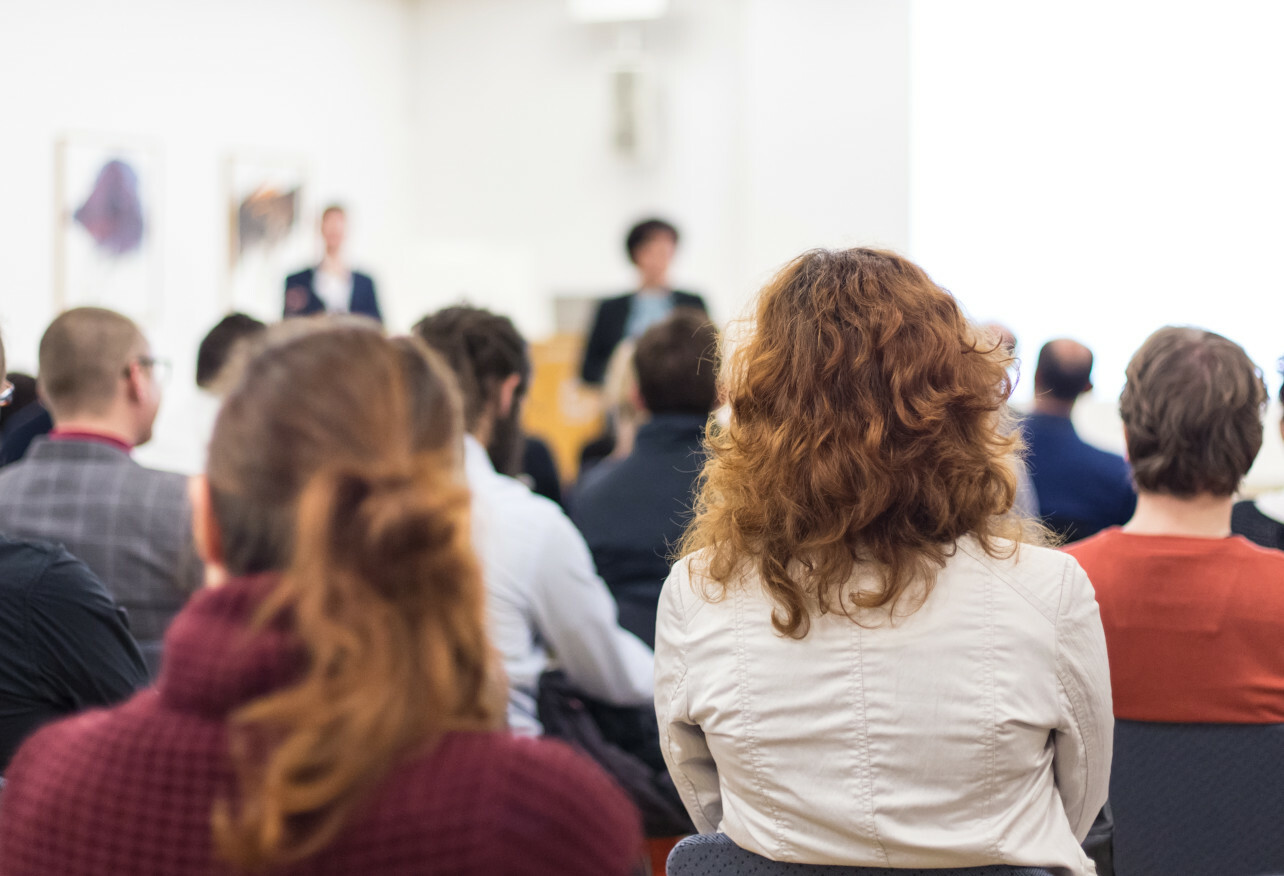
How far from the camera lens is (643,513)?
273 centimetres

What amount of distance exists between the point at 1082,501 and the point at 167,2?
554 cm

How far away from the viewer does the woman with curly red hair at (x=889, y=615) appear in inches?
54.0

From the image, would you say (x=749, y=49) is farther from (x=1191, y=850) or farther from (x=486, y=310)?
(x=1191, y=850)

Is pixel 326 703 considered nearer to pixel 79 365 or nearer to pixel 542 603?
pixel 542 603

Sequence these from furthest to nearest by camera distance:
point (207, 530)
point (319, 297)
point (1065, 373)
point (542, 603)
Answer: point (319, 297) → point (1065, 373) → point (542, 603) → point (207, 530)

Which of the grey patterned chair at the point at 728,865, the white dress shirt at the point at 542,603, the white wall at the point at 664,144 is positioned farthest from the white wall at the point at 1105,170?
the grey patterned chair at the point at 728,865

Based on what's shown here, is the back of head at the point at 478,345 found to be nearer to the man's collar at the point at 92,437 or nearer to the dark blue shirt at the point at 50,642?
the man's collar at the point at 92,437

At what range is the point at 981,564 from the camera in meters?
1.40

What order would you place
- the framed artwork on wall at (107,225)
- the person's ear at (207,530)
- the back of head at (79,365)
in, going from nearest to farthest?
the person's ear at (207,530) → the back of head at (79,365) → the framed artwork on wall at (107,225)

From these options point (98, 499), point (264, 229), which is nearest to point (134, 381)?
point (98, 499)

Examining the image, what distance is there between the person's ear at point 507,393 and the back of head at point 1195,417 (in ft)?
4.02

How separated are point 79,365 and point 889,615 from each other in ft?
6.10

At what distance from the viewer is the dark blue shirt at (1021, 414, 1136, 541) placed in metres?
3.28

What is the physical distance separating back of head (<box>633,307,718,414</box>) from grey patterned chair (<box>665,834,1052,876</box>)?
1458 millimetres
